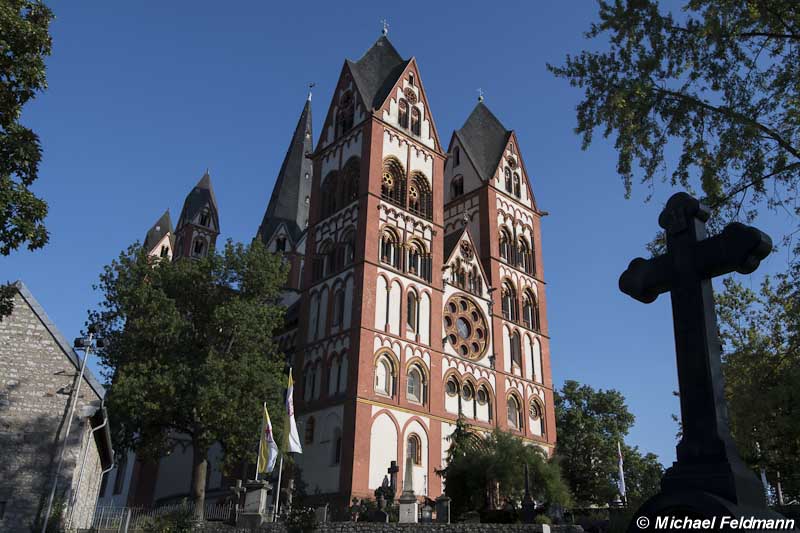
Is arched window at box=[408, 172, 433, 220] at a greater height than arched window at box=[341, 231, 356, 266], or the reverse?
arched window at box=[408, 172, 433, 220]

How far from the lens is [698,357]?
19.9 feet

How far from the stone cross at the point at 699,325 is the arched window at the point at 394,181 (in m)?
31.9

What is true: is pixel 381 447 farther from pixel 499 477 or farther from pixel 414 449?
pixel 499 477

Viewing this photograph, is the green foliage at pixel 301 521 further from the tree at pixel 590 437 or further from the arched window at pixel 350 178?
the tree at pixel 590 437

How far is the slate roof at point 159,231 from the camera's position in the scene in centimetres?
6850

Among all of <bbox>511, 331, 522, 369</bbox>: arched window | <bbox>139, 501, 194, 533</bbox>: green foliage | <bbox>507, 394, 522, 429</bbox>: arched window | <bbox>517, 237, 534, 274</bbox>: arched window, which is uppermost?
<bbox>517, 237, 534, 274</bbox>: arched window

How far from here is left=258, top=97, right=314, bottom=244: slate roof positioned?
194 ft

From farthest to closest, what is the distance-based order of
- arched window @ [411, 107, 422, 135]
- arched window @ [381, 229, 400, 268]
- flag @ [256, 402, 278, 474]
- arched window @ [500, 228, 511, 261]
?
arched window @ [500, 228, 511, 261]
arched window @ [411, 107, 422, 135]
arched window @ [381, 229, 400, 268]
flag @ [256, 402, 278, 474]

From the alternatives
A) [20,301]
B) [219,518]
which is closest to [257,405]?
[219,518]

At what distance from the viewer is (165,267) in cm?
3130

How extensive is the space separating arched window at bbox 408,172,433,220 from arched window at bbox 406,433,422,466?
43.9 ft

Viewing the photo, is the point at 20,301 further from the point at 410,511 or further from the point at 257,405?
the point at 410,511

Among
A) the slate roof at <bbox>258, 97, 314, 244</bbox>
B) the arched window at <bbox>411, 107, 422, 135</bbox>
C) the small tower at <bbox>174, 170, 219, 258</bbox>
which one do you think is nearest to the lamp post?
the arched window at <bbox>411, 107, 422, 135</bbox>

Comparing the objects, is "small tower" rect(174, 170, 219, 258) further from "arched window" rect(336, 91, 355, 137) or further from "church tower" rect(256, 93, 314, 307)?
"arched window" rect(336, 91, 355, 137)
